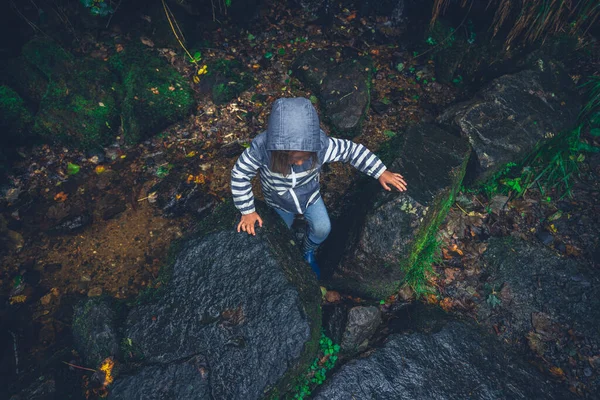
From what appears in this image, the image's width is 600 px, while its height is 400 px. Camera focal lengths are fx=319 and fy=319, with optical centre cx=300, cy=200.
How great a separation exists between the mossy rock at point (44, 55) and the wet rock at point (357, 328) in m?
4.78

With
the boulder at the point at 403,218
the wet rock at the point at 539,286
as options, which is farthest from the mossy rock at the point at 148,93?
the wet rock at the point at 539,286

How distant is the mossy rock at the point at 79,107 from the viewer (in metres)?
4.13

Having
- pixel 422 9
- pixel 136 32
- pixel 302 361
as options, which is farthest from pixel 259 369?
pixel 422 9

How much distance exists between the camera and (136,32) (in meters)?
4.63

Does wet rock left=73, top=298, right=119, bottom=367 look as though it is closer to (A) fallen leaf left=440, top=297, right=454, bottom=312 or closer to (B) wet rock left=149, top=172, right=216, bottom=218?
(B) wet rock left=149, top=172, right=216, bottom=218

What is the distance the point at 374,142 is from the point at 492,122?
138 centimetres

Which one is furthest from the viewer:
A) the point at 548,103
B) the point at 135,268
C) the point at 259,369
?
the point at 548,103

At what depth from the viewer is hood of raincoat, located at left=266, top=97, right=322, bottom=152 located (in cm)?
225

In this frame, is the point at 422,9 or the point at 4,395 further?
the point at 422,9

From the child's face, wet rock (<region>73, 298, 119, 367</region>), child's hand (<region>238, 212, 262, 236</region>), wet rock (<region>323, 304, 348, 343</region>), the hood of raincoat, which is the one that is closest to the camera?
the hood of raincoat

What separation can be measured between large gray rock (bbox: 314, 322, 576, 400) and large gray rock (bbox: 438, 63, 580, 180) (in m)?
1.93

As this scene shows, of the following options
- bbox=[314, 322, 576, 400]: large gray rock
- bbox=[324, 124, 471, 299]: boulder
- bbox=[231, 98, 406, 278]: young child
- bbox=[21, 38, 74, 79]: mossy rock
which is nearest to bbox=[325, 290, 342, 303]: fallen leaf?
bbox=[324, 124, 471, 299]: boulder

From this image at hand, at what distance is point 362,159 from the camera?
2980 mm

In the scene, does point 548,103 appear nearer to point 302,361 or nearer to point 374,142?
point 374,142
